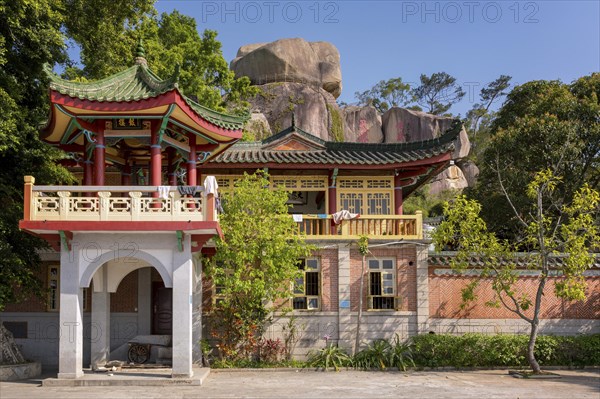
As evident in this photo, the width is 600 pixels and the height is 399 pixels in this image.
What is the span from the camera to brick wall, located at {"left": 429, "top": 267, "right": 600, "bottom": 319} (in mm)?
17250

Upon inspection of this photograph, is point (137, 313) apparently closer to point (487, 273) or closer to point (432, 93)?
point (487, 273)

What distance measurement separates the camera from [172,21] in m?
28.0

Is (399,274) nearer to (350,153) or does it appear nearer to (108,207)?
(350,153)

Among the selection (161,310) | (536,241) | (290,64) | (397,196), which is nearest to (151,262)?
(161,310)

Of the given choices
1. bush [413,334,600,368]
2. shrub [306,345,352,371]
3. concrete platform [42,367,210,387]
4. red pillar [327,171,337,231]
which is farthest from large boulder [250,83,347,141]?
concrete platform [42,367,210,387]

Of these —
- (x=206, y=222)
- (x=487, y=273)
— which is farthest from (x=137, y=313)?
(x=487, y=273)

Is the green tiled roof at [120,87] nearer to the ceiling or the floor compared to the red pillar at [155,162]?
nearer to the ceiling

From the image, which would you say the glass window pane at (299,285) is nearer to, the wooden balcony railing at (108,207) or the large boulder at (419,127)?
the wooden balcony railing at (108,207)

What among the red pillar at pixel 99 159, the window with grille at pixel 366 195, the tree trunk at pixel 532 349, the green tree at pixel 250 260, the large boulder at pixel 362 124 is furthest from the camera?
the large boulder at pixel 362 124

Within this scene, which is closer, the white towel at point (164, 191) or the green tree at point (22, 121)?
the white towel at point (164, 191)

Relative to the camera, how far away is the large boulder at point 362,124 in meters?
45.8

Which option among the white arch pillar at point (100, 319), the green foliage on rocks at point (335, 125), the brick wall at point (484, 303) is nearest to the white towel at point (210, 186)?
the white arch pillar at point (100, 319)

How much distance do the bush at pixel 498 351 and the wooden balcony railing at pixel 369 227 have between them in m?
3.16

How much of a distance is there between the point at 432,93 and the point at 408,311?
152 ft
